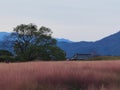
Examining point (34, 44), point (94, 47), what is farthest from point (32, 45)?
point (94, 47)

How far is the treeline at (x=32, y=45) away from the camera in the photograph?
60.0 meters

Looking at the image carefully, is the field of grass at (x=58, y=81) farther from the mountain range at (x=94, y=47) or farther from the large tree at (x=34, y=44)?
the mountain range at (x=94, y=47)

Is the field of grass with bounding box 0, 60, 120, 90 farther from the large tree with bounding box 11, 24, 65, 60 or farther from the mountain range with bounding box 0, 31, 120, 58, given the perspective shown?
the mountain range with bounding box 0, 31, 120, 58

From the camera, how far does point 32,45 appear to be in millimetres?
65188

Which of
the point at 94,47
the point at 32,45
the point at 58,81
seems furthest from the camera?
the point at 94,47

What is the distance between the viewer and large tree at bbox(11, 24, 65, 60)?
60.2m

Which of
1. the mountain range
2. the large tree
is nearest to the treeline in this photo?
the large tree

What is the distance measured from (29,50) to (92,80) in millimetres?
50490

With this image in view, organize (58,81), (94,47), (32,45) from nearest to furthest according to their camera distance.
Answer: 1. (58,81)
2. (32,45)
3. (94,47)

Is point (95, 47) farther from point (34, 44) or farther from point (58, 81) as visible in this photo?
point (58, 81)

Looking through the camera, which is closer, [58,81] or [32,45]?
[58,81]

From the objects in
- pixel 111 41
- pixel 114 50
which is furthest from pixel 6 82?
pixel 111 41

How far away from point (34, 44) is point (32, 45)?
3.23ft

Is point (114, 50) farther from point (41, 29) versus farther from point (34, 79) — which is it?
point (34, 79)
